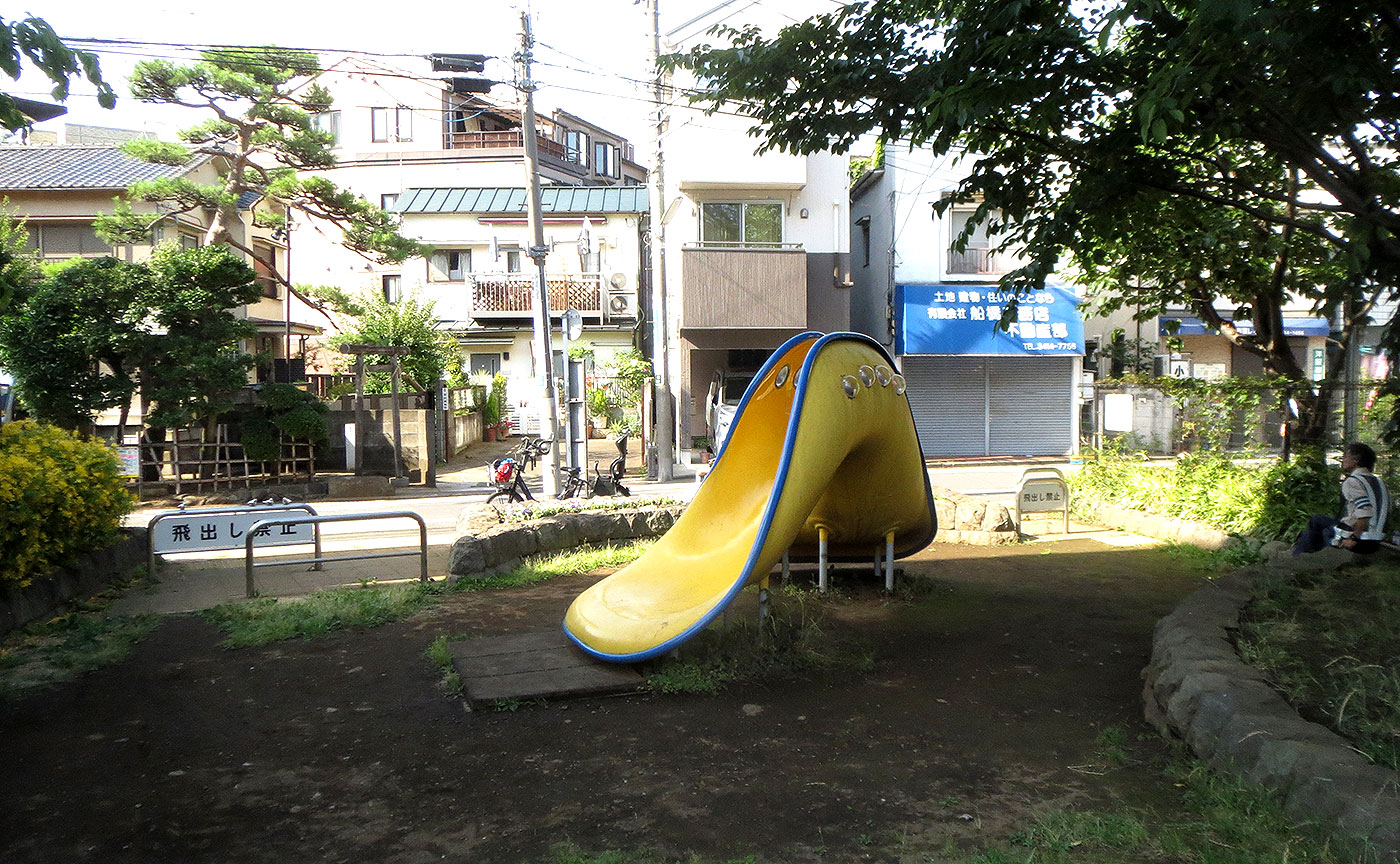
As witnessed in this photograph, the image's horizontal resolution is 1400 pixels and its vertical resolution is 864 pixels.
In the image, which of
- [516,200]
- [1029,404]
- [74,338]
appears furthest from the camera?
[516,200]

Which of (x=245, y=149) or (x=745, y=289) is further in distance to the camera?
(x=745, y=289)

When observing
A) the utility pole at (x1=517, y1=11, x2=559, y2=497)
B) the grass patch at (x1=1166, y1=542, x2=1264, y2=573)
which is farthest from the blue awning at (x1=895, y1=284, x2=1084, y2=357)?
the grass patch at (x1=1166, y1=542, x2=1264, y2=573)

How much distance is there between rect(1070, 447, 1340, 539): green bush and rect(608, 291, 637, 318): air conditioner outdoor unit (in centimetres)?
1796

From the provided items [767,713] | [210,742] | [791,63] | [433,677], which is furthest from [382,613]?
[791,63]

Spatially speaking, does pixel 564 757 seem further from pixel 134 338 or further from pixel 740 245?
pixel 740 245

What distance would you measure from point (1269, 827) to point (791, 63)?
641 cm

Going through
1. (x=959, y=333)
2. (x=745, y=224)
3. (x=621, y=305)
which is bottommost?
(x=959, y=333)

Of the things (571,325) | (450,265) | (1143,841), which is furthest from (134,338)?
(1143,841)

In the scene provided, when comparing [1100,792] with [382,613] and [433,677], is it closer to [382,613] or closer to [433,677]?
[433,677]

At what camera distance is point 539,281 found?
16.4 meters

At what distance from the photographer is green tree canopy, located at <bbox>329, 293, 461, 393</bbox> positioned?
2395 centimetres

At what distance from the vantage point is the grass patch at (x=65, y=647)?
6.60m

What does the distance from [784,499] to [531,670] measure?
2031 millimetres

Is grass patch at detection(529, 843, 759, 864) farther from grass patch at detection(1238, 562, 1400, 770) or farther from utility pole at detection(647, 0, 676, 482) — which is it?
utility pole at detection(647, 0, 676, 482)
